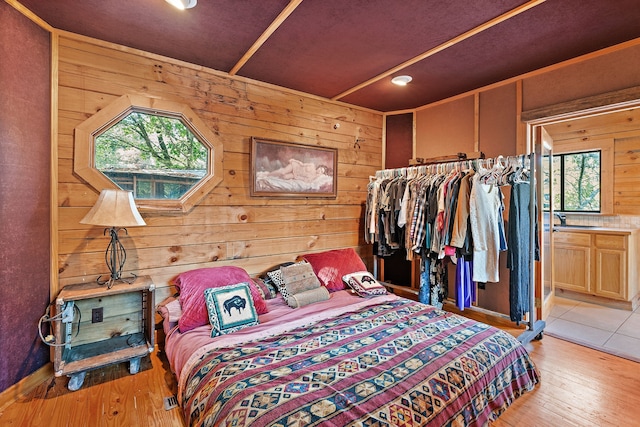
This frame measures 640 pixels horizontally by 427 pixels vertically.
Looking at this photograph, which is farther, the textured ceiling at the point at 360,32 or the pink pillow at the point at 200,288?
the pink pillow at the point at 200,288

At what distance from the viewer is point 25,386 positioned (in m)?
1.94

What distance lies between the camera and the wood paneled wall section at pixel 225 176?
7.29ft

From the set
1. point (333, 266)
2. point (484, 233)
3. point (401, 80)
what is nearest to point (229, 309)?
point (333, 266)

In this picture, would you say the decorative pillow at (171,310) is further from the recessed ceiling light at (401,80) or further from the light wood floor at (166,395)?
the recessed ceiling light at (401,80)

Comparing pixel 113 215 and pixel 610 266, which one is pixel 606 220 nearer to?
pixel 610 266

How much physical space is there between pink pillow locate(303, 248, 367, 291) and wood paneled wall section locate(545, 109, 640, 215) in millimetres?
3555

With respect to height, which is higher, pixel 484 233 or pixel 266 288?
pixel 484 233

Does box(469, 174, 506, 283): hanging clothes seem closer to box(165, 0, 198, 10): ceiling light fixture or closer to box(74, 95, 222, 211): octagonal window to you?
box(74, 95, 222, 211): octagonal window

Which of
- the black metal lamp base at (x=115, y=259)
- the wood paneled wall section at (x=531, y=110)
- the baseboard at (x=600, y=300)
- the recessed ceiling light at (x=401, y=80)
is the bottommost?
the baseboard at (x=600, y=300)

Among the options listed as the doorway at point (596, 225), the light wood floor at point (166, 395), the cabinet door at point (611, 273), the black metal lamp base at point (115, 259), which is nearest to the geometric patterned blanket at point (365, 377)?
the light wood floor at point (166, 395)

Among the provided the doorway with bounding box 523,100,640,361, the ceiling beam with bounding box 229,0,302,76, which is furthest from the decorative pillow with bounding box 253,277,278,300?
the doorway with bounding box 523,100,640,361

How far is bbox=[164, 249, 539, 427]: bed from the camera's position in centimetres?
131

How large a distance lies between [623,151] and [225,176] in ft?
16.0

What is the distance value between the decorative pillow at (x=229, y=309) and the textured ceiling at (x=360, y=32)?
1850 mm
